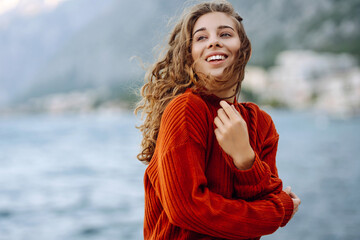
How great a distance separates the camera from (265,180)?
1.35 m

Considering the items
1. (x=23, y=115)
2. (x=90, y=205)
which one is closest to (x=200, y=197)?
(x=90, y=205)

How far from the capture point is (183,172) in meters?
1.23

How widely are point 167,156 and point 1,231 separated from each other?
17.1 m

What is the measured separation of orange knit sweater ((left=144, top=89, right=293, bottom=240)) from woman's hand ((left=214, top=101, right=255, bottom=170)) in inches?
1.6

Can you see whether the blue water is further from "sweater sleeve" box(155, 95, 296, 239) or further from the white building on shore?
the white building on shore

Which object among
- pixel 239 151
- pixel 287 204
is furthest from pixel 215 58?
pixel 287 204

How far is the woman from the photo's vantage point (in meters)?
1.24

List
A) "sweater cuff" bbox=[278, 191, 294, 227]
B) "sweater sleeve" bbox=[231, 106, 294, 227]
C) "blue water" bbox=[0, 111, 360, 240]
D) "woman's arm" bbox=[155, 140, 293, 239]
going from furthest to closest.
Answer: "blue water" bbox=[0, 111, 360, 240], "sweater cuff" bbox=[278, 191, 294, 227], "sweater sleeve" bbox=[231, 106, 294, 227], "woman's arm" bbox=[155, 140, 293, 239]

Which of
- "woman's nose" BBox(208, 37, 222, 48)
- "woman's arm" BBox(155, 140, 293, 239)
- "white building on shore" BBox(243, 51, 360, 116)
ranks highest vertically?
"white building on shore" BBox(243, 51, 360, 116)

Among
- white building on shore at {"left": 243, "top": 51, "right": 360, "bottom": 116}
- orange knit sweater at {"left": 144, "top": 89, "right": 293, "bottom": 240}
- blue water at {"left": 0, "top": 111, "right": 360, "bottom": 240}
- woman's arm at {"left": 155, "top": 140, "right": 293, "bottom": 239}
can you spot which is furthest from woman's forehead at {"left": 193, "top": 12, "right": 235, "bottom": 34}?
white building on shore at {"left": 243, "top": 51, "right": 360, "bottom": 116}

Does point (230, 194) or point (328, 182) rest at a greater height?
point (328, 182)

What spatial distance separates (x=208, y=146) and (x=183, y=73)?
0.37 metres

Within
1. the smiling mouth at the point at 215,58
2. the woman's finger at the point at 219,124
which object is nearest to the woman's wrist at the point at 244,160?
the woman's finger at the point at 219,124

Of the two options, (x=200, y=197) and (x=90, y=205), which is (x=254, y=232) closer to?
(x=200, y=197)
